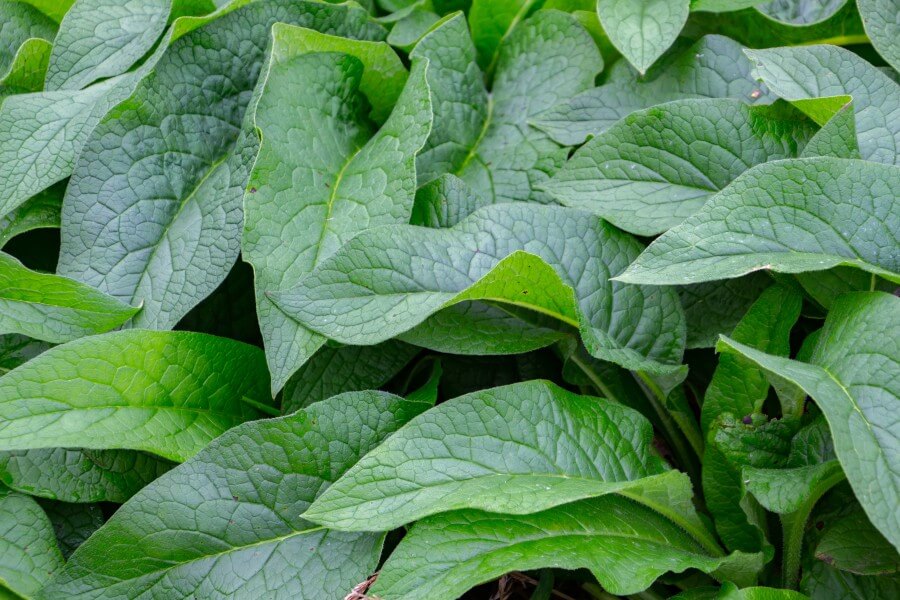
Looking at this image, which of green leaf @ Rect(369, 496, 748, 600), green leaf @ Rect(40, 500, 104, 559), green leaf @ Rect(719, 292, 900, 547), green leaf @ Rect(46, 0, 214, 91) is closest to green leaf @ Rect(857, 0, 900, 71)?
green leaf @ Rect(719, 292, 900, 547)

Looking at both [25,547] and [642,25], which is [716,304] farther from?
[25,547]

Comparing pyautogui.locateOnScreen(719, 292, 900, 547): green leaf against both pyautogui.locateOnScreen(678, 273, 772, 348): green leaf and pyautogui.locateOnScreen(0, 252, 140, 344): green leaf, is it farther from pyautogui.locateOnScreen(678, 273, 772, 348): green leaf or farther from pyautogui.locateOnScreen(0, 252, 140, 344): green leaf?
pyautogui.locateOnScreen(0, 252, 140, 344): green leaf

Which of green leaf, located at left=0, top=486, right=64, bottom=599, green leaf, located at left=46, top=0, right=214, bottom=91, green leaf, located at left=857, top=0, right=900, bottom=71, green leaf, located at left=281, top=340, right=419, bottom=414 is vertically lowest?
green leaf, located at left=0, top=486, right=64, bottom=599

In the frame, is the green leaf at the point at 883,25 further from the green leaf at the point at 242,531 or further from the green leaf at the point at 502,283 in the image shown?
the green leaf at the point at 242,531

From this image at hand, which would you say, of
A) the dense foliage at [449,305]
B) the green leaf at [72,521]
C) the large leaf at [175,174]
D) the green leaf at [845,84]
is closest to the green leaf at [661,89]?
the dense foliage at [449,305]

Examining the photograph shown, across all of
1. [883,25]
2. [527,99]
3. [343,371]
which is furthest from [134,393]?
[883,25]
